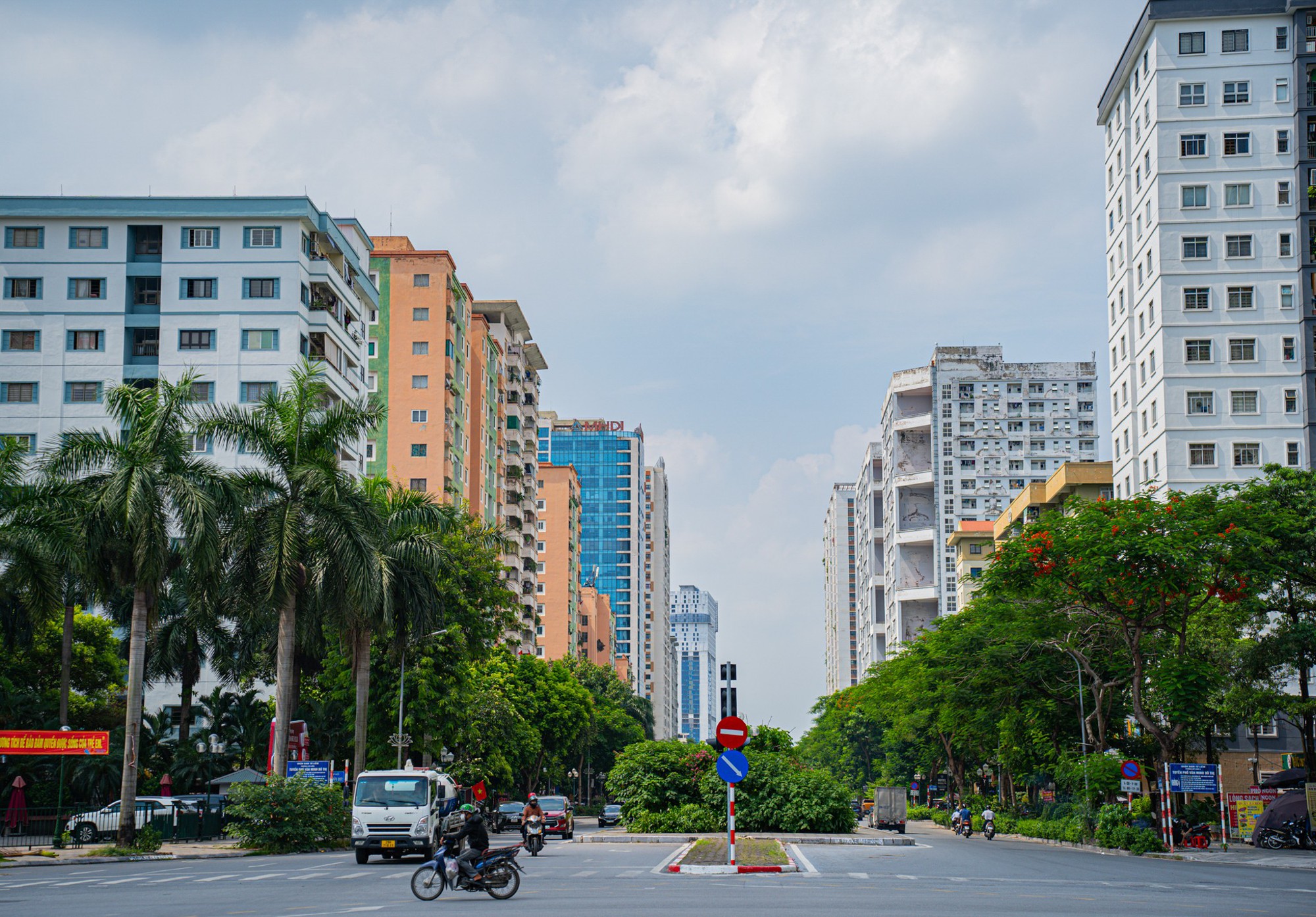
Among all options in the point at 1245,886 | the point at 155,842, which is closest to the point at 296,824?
the point at 155,842

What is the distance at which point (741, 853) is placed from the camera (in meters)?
35.7

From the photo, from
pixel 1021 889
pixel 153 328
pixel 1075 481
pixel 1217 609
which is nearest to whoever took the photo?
pixel 1021 889

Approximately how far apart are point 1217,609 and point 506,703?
31.3m

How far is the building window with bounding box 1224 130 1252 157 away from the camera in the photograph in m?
74.6

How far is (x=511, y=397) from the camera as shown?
119m

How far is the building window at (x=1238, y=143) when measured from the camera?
7456 cm

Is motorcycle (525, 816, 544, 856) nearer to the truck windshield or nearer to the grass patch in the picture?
the grass patch

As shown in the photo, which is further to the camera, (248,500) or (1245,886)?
(248,500)

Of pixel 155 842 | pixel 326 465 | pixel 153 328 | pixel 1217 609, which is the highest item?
pixel 153 328

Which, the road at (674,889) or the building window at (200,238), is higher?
the building window at (200,238)

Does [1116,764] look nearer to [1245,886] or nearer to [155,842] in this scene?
[1245,886]

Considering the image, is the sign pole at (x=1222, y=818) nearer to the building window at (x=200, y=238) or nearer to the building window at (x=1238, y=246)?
the building window at (x=1238, y=246)

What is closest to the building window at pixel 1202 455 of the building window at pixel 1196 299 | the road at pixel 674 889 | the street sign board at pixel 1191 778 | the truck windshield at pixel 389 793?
the building window at pixel 1196 299

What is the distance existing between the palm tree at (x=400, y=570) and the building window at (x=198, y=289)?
2581 cm
